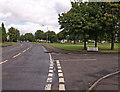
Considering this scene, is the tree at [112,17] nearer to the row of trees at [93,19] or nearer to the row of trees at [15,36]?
the row of trees at [93,19]

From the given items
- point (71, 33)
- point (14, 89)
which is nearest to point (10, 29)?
point (71, 33)

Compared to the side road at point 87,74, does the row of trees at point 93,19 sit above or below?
above

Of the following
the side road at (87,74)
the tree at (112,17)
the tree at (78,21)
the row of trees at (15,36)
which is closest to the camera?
the side road at (87,74)

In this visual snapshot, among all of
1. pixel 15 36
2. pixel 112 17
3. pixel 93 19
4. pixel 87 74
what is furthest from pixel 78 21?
pixel 15 36

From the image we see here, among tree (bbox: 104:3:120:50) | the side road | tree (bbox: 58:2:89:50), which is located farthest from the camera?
tree (bbox: 58:2:89:50)

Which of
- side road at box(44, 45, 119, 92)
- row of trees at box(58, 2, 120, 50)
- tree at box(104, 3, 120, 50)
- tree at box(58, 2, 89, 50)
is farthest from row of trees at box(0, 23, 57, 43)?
side road at box(44, 45, 119, 92)

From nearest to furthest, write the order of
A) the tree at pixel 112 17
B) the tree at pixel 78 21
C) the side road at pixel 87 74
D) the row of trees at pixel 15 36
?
the side road at pixel 87 74, the tree at pixel 112 17, the tree at pixel 78 21, the row of trees at pixel 15 36

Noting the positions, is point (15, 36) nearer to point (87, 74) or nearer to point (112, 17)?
point (112, 17)

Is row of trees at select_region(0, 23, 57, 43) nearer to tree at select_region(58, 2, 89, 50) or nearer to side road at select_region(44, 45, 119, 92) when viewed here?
tree at select_region(58, 2, 89, 50)

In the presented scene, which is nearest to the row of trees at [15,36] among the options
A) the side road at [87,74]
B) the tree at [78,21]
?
the tree at [78,21]

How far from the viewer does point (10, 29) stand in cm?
13738

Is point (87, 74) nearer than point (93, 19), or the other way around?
point (87, 74)

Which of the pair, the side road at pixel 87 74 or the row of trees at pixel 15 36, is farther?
the row of trees at pixel 15 36

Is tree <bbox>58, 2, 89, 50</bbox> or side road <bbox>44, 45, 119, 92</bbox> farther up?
tree <bbox>58, 2, 89, 50</bbox>
